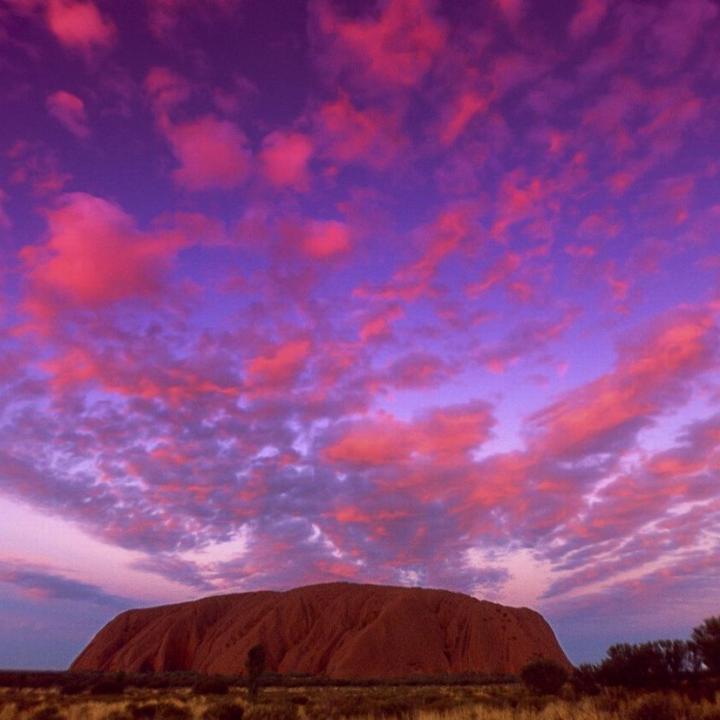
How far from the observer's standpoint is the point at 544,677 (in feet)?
100

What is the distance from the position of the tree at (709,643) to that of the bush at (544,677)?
9233 mm

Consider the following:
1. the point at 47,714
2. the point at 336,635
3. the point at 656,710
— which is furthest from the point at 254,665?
the point at 336,635

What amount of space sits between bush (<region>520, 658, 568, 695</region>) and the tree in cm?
923

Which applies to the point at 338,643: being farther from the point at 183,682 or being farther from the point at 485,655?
the point at 183,682

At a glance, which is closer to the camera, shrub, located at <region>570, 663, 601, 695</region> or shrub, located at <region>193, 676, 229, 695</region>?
shrub, located at <region>570, 663, 601, 695</region>

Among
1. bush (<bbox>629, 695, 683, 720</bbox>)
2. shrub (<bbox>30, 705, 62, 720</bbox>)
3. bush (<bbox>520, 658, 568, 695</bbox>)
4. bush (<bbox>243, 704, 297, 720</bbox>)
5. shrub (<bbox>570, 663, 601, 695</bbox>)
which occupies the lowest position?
bush (<bbox>629, 695, 683, 720</bbox>)

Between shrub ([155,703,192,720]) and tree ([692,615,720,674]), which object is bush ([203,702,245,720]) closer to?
shrub ([155,703,192,720])

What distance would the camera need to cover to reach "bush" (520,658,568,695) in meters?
30.1

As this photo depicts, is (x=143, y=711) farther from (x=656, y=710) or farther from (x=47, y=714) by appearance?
(x=656, y=710)

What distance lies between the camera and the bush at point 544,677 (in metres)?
30.1

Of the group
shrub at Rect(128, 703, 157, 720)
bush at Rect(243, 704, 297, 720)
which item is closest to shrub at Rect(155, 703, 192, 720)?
shrub at Rect(128, 703, 157, 720)

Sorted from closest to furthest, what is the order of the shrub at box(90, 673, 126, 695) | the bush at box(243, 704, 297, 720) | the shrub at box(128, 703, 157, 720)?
1. the bush at box(243, 704, 297, 720)
2. the shrub at box(128, 703, 157, 720)
3. the shrub at box(90, 673, 126, 695)

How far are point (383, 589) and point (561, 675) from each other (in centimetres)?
8433

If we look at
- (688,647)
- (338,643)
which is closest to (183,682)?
(338,643)
